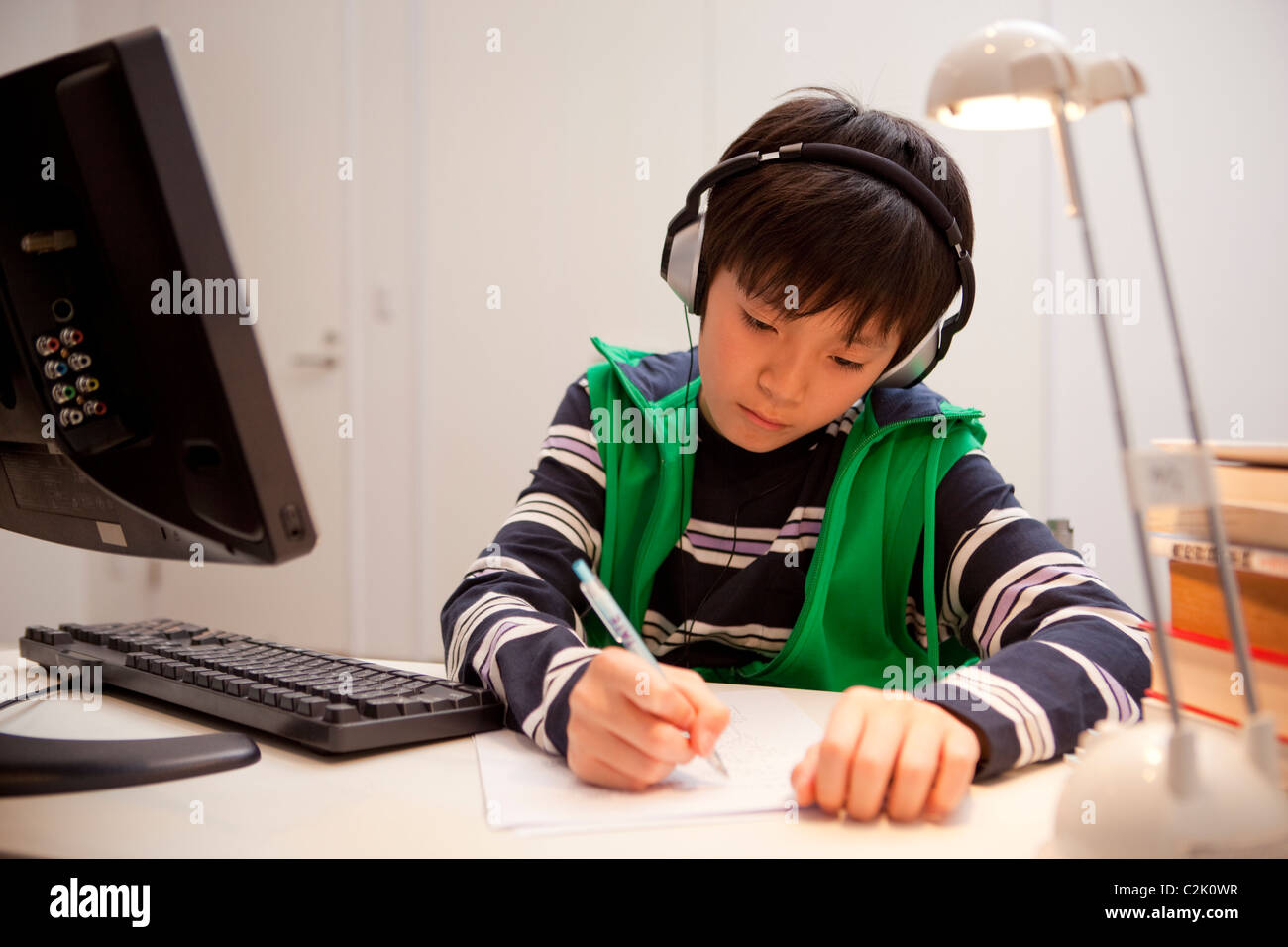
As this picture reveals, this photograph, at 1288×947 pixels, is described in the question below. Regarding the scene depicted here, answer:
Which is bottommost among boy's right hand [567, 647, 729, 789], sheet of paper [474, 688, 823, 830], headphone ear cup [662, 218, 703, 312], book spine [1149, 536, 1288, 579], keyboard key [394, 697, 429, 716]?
sheet of paper [474, 688, 823, 830]

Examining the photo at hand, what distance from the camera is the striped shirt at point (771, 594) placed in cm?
65

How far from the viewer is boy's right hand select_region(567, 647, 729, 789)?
57 centimetres

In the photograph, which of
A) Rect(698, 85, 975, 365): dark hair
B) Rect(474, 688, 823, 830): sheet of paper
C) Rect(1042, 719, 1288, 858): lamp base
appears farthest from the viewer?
Rect(698, 85, 975, 365): dark hair

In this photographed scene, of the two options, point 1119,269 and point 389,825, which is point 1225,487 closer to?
point 389,825

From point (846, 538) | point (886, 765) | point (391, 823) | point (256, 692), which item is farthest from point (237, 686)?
point (846, 538)

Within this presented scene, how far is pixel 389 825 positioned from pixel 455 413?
6.76ft

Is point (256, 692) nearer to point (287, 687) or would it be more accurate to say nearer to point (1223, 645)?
point (287, 687)

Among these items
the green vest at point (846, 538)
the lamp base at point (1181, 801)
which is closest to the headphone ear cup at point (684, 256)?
the green vest at point (846, 538)

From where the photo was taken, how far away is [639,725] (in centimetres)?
58

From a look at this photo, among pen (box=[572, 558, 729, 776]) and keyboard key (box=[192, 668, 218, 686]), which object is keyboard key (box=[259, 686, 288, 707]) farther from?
pen (box=[572, 558, 729, 776])

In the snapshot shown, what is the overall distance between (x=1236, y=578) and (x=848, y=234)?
1.45ft

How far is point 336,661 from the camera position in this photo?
80cm

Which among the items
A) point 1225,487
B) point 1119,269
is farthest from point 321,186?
point 1225,487

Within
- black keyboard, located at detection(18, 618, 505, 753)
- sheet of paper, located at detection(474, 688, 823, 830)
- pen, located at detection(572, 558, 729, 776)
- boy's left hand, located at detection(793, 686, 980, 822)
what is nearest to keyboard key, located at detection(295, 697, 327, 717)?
black keyboard, located at detection(18, 618, 505, 753)
